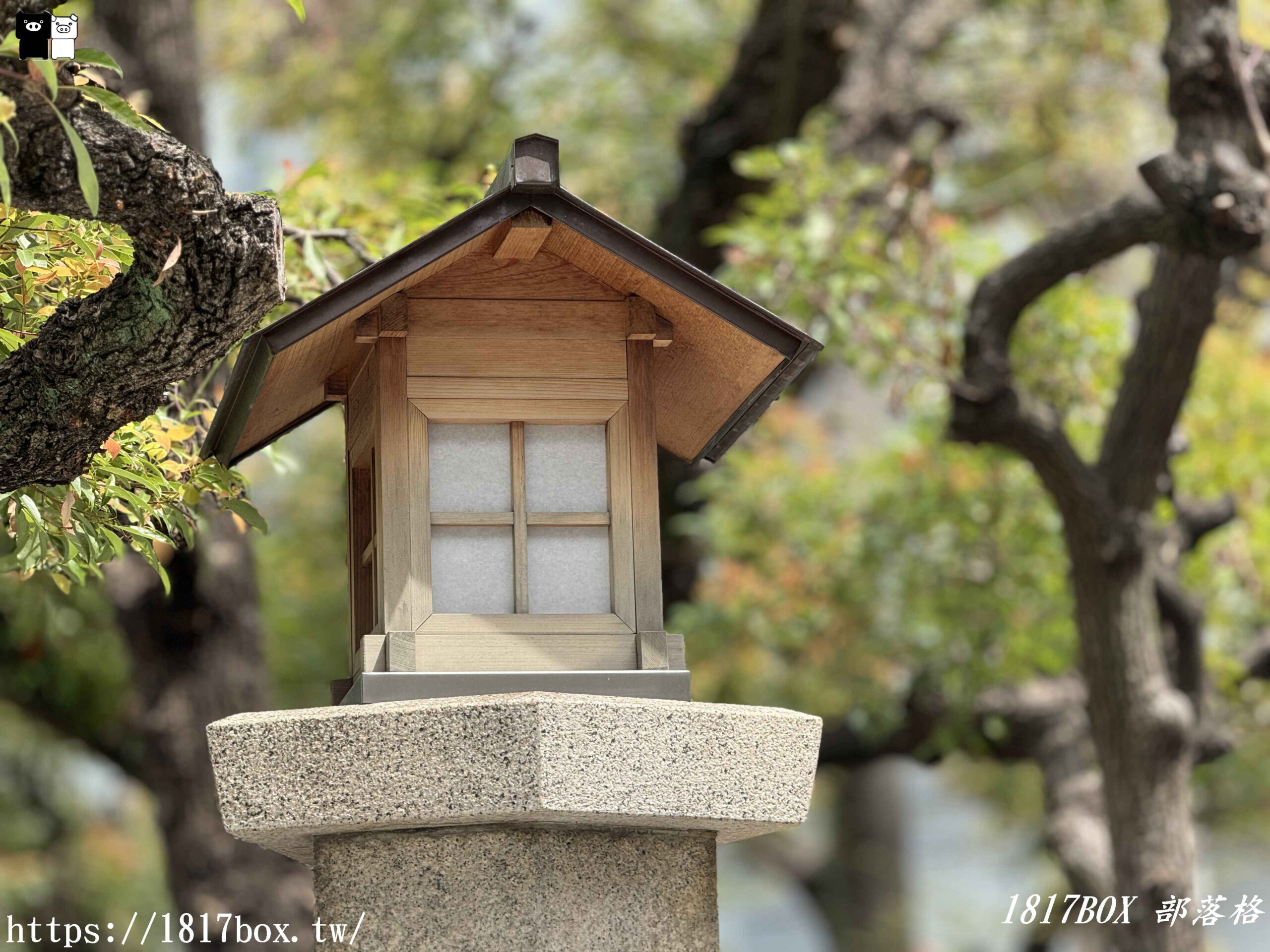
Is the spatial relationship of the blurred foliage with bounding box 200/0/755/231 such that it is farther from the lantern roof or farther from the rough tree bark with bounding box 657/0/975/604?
the lantern roof

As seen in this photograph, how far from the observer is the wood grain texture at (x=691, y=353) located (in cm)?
276

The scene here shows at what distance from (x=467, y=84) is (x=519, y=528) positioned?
29.5 feet

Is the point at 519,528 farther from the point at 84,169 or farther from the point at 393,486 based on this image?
the point at 84,169

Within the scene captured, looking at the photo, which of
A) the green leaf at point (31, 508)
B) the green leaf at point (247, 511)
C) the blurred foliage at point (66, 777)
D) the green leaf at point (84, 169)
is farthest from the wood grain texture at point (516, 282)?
the blurred foliage at point (66, 777)

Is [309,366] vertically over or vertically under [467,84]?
under

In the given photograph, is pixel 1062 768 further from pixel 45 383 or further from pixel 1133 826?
pixel 45 383

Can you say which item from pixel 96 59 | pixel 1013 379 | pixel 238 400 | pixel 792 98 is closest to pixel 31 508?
pixel 238 400

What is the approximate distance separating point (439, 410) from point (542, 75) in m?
8.95

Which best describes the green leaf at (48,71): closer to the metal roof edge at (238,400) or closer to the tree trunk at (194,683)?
the metal roof edge at (238,400)

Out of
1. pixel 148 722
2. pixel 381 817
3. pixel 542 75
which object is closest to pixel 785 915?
pixel 542 75

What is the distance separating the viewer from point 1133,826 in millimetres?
5473

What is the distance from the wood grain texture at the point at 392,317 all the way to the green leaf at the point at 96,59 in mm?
873

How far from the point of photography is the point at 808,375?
32.4 ft

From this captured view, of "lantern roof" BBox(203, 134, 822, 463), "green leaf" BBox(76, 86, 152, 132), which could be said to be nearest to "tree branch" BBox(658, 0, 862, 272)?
"lantern roof" BBox(203, 134, 822, 463)
